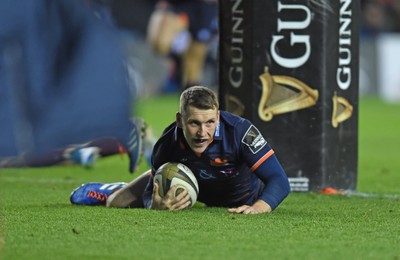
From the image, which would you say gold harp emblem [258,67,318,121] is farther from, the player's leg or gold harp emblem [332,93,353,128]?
the player's leg

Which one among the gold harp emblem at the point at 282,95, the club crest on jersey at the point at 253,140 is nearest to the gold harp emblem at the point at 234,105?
the gold harp emblem at the point at 282,95

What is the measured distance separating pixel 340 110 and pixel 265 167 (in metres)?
1.87

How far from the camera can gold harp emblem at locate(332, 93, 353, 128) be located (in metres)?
8.39

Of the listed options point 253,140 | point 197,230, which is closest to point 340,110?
point 253,140

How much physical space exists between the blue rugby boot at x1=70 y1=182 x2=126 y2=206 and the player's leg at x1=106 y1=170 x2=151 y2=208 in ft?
0.28

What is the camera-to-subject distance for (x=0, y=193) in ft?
26.7

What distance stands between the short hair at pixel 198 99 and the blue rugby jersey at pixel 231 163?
26cm

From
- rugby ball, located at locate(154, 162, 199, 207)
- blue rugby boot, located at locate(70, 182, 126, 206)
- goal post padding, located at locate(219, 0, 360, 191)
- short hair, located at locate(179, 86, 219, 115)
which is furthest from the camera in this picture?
goal post padding, located at locate(219, 0, 360, 191)

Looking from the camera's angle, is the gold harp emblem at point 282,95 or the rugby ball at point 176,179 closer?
the rugby ball at point 176,179

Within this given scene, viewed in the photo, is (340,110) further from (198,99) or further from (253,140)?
(198,99)

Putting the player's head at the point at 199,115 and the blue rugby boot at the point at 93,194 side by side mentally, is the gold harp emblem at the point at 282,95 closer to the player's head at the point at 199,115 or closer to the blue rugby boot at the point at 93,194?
the blue rugby boot at the point at 93,194

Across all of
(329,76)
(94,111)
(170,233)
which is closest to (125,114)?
(94,111)

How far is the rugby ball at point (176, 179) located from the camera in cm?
675

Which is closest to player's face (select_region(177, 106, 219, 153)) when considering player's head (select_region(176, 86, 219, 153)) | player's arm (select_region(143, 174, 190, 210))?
player's head (select_region(176, 86, 219, 153))
